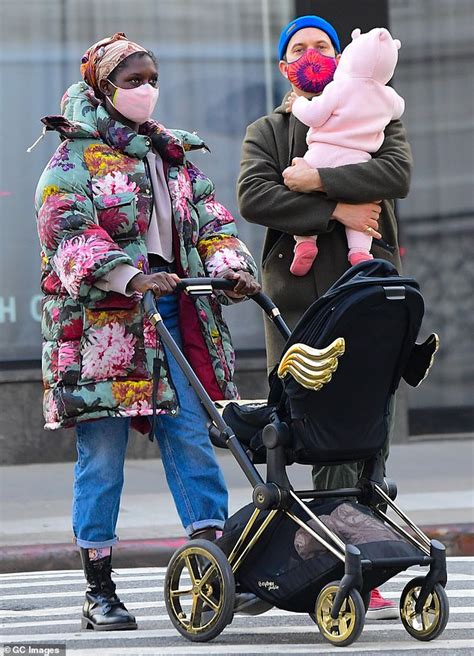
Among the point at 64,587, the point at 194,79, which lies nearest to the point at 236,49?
the point at 194,79

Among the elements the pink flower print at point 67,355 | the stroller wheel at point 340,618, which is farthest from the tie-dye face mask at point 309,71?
the stroller wheel at point 340,618

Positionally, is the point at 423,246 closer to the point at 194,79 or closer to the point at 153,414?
the point at 194,79

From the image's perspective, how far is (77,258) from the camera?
5418 mm

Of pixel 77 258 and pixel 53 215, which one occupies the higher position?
pixel 53 215

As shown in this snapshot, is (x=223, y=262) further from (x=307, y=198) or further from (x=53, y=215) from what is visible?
(x=53, y=215)

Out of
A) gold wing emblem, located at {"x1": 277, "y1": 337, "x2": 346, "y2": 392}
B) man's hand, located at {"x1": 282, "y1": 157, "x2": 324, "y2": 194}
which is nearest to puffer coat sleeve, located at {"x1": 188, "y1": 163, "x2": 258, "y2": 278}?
man's hand, located at {"x1": 282, "y1": 157, "x2": 324, "y2": 194}

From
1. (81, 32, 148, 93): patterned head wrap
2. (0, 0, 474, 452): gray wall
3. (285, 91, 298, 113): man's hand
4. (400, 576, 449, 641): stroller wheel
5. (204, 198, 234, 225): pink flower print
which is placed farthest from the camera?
(0, 0, 474, 452): gray wall

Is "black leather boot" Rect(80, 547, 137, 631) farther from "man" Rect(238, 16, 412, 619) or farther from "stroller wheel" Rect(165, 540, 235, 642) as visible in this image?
"man" Rect(238, 16, 412, 619)

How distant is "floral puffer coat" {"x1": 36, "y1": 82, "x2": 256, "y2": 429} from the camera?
18.0ft

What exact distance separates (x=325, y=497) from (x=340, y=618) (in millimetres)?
471

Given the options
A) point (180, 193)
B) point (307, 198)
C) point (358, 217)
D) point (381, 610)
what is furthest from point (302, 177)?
point (381, 610)

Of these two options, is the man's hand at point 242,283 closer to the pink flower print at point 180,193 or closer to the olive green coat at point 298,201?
the pink flower print at point 180,193

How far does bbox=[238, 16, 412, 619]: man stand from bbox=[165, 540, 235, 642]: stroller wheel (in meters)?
0.91

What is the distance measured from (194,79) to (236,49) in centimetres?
44
